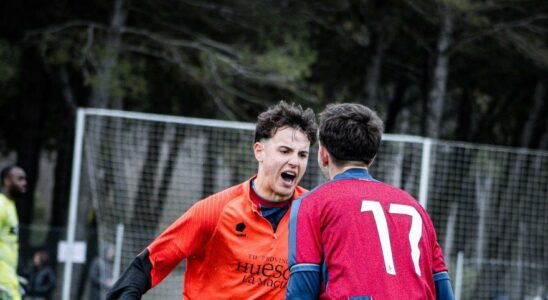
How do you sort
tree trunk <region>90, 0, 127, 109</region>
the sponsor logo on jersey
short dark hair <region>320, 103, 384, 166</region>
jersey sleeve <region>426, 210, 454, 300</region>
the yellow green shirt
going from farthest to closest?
1. tree trunk <region>90, 0, 127, 109</region>
2. the yellow green shirt
3. the sponsor logo on jersey
4. jersey sleeve <region>426, 210, 454, 300</region>
5. short dark hair <region>320, 103, 384, 166</region>

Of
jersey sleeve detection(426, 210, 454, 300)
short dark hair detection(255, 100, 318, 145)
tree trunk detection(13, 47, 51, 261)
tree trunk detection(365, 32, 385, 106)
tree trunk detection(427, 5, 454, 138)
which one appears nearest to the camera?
jersey sleeve detection(426, 210, 454, 300)

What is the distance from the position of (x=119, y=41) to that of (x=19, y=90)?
4.35 m

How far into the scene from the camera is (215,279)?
198 inches

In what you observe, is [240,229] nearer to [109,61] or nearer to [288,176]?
[288,176]

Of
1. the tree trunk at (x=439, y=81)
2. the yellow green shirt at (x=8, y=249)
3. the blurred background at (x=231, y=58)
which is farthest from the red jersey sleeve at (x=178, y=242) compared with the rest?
the tree trunk at (x=439, y=81)

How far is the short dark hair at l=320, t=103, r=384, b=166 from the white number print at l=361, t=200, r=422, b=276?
0.22 meters

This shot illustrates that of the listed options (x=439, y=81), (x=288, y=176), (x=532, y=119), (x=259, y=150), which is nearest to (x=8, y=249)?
(x=259, y=150)

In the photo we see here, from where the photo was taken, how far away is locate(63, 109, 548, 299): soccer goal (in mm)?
11555

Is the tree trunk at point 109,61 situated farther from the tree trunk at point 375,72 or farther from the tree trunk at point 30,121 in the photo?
the tree trunk at point 375,72

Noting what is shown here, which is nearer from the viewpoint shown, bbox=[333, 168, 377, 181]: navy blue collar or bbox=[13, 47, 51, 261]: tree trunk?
bbox=[333, 168, 377, 181]: navy blue collar

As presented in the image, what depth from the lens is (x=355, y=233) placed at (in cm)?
386

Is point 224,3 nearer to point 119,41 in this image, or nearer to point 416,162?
point 119,41

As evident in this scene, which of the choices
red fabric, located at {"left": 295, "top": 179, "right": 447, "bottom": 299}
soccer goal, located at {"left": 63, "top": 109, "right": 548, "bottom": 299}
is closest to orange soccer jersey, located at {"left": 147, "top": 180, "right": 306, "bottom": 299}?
red fabric, located at {"left": 295, "top": 179, "right": 447, "bottom": 299}

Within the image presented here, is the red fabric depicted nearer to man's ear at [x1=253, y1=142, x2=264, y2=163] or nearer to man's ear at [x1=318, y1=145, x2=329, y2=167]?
man's ear at [x1=318, y1=145, x2=329, y2=167]
